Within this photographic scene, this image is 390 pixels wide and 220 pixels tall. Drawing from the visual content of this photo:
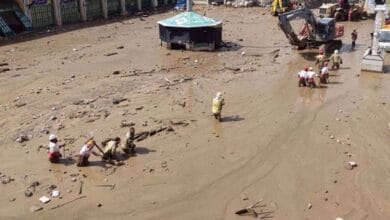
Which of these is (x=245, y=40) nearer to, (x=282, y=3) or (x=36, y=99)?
(x=282, y=3)

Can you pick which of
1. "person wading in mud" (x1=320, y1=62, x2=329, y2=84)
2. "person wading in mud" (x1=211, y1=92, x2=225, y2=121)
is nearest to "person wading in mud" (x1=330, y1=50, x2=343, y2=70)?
"person wading in mud" (x1=320, y1=62, x2=329, y2=84)

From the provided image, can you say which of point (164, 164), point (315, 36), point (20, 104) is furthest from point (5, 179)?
point (315, 36)

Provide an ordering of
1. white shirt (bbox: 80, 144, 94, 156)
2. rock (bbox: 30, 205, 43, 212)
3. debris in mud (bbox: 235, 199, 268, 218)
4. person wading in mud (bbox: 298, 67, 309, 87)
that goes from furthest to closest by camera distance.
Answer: person wading in mud (bbox: 298, 67, 309, 87), white shirt (bbox: 80, 144, 94, 156), rock (bbox: 30, 205, 43, 212), debris in mud (bbox: 235, 199, 268, 218)

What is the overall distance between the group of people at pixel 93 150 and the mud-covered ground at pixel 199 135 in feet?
0.83

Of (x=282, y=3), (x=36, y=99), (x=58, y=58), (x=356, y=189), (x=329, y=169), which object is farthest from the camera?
(x=282, y=3)

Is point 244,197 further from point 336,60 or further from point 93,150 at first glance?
point 336,60

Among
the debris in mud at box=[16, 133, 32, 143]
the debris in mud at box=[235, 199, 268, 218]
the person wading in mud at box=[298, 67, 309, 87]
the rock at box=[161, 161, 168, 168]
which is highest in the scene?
the person wading in mud at box=[298, 67, 309, 87]

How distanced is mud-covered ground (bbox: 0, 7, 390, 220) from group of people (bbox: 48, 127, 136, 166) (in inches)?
10.0

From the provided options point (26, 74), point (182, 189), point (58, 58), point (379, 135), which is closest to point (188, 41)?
point (58, 58)

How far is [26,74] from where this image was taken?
1992 centimetres

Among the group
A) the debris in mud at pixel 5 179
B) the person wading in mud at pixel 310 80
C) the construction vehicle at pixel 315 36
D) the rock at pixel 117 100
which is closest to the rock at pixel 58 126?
the rock at pixel 117 100

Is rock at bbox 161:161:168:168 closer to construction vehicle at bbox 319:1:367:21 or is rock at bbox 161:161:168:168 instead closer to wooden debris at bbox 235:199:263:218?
wooden debris at bbox 235:199:263:218

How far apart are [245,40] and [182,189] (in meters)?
17.6

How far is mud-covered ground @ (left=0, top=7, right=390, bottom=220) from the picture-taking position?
388 inches
